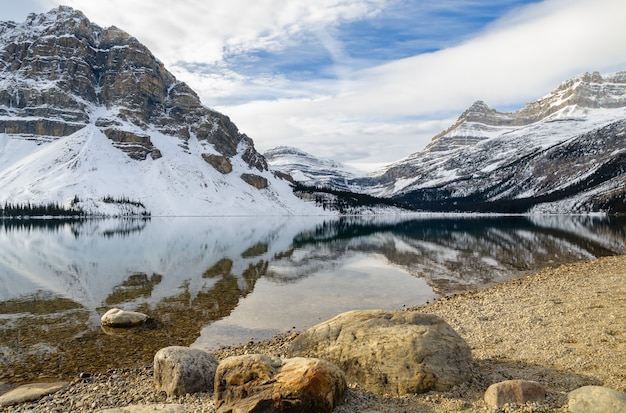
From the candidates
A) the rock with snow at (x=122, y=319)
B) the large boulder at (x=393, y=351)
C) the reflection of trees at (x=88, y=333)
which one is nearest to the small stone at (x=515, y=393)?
the large boulder at (x=393, y=351)

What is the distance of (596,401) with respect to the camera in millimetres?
10820

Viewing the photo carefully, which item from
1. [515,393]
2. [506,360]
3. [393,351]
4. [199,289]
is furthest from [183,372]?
[199,289]

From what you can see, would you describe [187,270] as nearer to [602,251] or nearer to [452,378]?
[452,378]

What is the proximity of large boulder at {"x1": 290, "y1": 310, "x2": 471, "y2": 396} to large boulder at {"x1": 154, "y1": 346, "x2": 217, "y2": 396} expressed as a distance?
3.47 metres

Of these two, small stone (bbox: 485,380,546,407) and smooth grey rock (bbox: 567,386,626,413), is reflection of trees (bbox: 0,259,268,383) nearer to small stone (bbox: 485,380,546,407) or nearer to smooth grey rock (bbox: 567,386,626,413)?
small stone (bbox: 485,380,546,407)

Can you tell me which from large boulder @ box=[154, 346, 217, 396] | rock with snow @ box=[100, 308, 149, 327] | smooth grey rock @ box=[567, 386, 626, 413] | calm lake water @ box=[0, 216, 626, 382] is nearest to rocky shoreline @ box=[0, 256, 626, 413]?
large boulder @ box=[154, 346, 217, 396]

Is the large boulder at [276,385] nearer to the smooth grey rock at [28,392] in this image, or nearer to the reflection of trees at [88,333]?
the smooth grey rock at [28,392]

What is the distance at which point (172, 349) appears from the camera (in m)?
16.4

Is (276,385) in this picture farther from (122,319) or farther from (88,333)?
(88,333)

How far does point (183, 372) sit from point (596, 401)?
13.4 meters

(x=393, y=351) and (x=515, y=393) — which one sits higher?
(x=393, y=351)

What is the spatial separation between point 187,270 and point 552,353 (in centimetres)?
4300

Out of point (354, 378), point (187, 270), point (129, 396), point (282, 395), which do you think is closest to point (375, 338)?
point (354, 378)

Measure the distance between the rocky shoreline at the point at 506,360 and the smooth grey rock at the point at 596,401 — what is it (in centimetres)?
50
